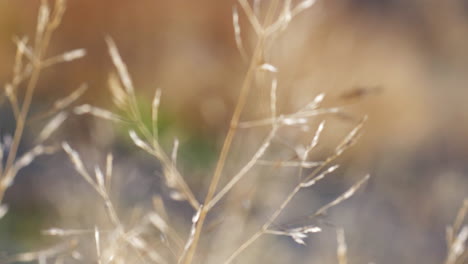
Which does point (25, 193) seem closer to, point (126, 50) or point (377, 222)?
point (126, 50)

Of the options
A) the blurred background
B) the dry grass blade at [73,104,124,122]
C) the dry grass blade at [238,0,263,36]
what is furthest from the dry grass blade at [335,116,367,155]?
the blurred background

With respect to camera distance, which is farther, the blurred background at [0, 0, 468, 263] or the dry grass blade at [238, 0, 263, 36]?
the blurred background at [0, 0, 468, 263]

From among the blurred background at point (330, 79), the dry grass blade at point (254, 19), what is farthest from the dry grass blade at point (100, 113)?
the blurred background at point (330, 79)

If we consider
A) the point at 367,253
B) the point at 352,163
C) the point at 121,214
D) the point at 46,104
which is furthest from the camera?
the point at 46,104

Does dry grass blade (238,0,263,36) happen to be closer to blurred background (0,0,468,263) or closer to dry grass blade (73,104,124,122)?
dry grass blade (73,104,124,122)

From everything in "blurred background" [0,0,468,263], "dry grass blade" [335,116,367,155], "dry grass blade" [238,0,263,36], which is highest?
"dry grass blade" [238,0,263,36]

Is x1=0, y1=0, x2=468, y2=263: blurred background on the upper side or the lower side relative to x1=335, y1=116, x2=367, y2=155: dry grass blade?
lower

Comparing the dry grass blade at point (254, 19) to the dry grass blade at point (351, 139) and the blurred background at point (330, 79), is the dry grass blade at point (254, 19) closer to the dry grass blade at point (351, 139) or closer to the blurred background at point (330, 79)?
the dry grass blade at point (351, 139)

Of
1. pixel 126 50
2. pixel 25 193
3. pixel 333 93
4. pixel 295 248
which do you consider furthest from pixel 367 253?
pixel 126 50

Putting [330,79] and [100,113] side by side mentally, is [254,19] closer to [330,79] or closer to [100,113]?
[100,113]
